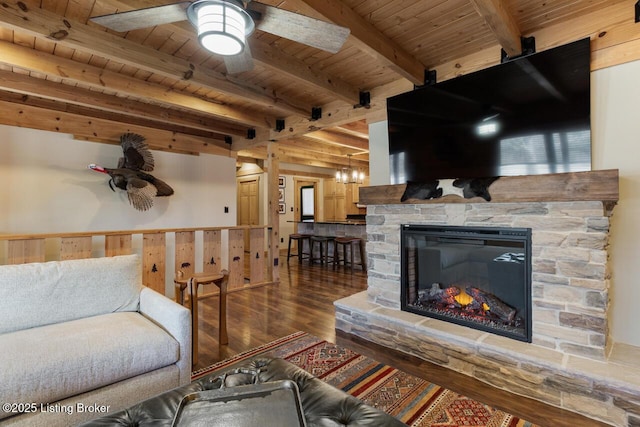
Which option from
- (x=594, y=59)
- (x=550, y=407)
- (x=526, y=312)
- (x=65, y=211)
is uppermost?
(x=594, y=59)

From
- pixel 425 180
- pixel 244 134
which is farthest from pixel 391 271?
pixel 244 134

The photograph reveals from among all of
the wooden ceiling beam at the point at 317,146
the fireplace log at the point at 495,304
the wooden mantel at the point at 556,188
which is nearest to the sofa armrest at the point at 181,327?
the wooden mantel at the point at 556,188

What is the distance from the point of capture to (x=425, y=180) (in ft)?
9.14

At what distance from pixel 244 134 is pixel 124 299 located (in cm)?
356

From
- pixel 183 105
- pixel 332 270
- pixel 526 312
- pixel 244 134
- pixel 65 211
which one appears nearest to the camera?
pixel 526 312

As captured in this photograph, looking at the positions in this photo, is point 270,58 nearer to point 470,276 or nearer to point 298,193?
point 470,276

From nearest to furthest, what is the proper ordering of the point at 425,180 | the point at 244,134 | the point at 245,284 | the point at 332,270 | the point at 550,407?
the point at 550,407 → the point at 425,180 → the point at 245,284 → the point at 244,134 → the point at 332,270

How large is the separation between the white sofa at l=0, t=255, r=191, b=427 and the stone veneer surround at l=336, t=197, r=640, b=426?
1800 millimetres

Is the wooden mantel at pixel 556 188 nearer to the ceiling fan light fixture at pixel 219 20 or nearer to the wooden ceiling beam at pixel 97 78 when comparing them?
the ceiling fan light fixture at pixel 219 20

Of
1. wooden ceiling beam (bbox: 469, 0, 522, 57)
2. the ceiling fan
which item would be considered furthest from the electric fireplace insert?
the ceiling fan

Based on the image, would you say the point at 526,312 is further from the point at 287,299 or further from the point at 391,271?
the point at 287,299

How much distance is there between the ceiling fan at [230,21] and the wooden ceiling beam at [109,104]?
2495 millimetres

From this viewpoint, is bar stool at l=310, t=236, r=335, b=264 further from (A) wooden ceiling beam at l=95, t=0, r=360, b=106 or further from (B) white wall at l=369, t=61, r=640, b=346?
(B) white wall at l=369, t=61, r=640, b=346

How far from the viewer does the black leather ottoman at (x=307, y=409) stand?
109cm
